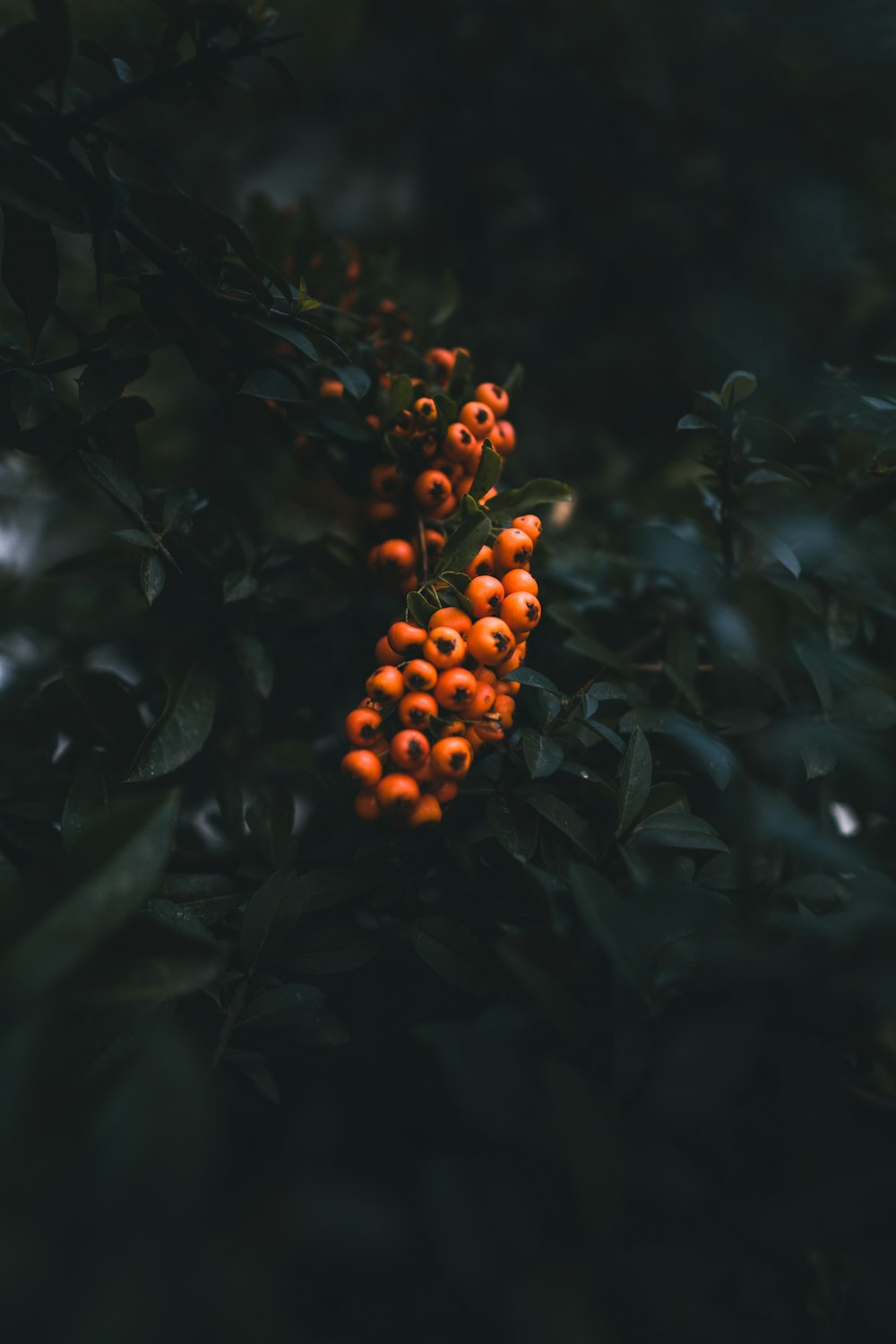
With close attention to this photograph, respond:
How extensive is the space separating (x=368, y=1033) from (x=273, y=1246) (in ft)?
0.97

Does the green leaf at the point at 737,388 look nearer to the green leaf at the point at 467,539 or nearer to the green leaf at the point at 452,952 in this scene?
the green leaf at the point at 467,539

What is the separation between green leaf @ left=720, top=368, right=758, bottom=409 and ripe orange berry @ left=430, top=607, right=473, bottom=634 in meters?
0.30

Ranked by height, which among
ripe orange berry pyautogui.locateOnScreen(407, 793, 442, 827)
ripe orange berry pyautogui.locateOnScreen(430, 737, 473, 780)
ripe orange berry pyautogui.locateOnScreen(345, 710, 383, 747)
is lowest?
ripe orange berry pyautogui.locateOnScreen(407, 793, 442, 827)

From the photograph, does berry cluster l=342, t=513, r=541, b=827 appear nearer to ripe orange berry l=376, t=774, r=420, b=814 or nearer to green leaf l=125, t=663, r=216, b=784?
ripe orange berry l=376, t=774, r=420, b=814

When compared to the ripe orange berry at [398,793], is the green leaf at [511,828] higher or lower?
lower

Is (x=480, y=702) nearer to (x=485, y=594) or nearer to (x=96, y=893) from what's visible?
(x=485, y=594)

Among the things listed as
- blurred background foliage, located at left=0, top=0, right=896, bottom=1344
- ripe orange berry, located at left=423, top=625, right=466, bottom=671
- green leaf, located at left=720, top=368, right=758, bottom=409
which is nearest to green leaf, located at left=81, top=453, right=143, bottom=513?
blurred background foliage, located at left=0, top=0, right=896, bottom=1344

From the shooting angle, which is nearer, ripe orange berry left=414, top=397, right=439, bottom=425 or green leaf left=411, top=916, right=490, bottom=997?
green leaf left=411, top=916, right=490, bottom=997

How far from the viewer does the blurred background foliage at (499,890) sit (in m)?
0.30

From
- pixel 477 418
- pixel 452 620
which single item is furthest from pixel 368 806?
pixel 477 418

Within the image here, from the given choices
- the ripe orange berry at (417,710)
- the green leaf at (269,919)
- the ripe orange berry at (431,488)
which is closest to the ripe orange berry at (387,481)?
the ripe orange berry at (431,488)

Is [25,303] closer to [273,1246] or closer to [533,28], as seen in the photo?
[273,1246]

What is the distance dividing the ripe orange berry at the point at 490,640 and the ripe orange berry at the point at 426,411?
0.73 ft

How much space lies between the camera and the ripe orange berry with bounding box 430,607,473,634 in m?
0.55
